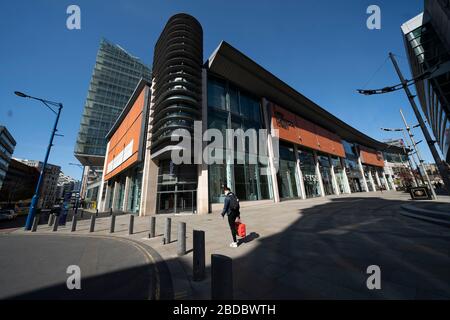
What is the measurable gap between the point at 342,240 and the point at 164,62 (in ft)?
71.4

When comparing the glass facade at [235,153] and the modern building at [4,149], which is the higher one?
the modern building at [4,149]

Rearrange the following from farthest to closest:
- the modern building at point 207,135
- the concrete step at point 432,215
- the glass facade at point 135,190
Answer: the glass facade at point 135,190 < the modern building at point 207,135 < the concrete step at point 432,215

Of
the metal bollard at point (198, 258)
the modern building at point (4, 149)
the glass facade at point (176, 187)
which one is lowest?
the metal bollard at point (198, 258)

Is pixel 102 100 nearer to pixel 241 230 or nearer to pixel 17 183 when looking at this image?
pixel 17 183

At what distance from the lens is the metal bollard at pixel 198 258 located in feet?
10.3

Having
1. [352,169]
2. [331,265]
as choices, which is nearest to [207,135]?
[331,265]

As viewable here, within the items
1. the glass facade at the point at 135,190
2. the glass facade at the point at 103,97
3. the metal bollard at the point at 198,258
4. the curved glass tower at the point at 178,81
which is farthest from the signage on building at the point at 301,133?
the glass facade at the point at 103,97

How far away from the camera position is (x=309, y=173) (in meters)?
28.3

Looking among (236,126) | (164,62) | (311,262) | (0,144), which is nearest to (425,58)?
(236,126)

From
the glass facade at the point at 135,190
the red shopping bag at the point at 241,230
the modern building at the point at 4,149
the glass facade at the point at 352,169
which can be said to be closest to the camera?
the red shopping bag at the point at 241,230

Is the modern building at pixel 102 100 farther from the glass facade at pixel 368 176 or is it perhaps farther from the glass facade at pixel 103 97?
the glass facade at pixel 368 176

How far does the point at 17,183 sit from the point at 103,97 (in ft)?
125

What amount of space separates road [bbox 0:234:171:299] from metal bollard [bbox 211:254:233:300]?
138 cm
